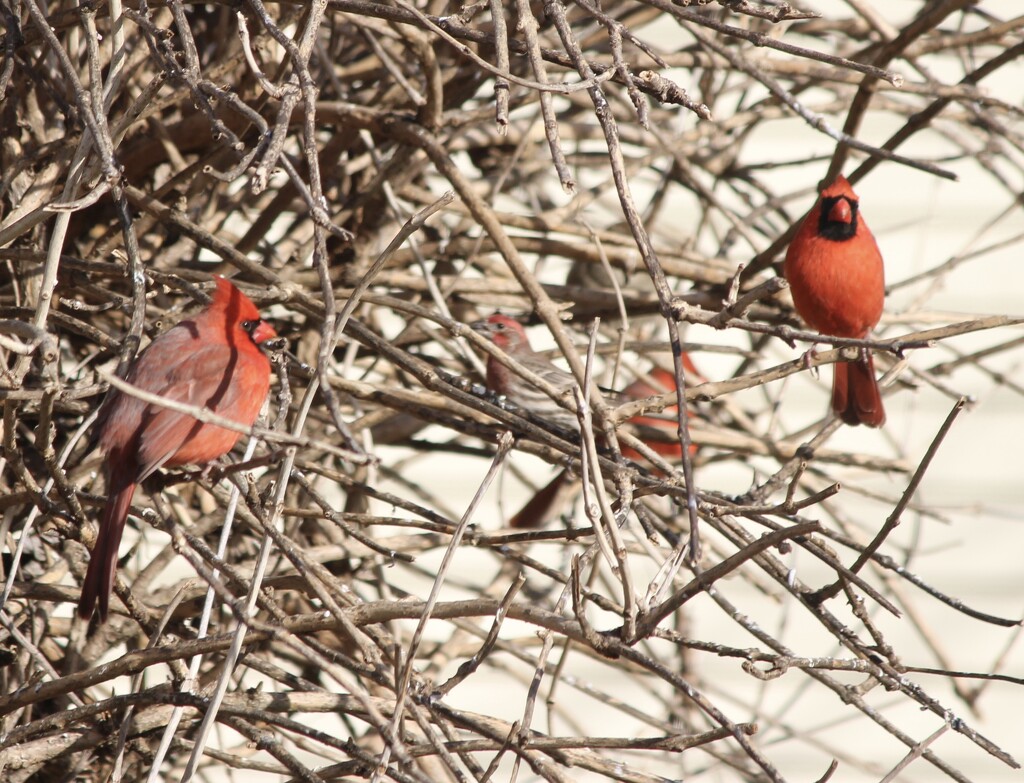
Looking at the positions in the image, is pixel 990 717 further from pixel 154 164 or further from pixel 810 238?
pixel 154 164

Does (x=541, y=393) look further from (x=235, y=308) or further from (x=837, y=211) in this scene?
(x=235, y=308)

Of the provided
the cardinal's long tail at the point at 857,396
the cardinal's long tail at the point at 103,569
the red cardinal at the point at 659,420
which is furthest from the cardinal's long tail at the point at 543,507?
the cardinal's long tail at the point at 103,569

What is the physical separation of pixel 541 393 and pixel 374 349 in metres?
1.27

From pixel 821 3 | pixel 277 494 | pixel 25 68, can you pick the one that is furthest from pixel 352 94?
pixel 821 3

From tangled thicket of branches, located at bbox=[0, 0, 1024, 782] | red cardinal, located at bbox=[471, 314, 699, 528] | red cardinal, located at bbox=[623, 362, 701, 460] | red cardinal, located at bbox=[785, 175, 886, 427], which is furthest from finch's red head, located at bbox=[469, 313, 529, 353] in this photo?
red cardinal, located at bbox=[785, 175, 886, 427]

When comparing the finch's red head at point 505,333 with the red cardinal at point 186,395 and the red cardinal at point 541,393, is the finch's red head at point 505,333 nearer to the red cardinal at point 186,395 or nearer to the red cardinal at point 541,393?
the red cardinal at point 541,393

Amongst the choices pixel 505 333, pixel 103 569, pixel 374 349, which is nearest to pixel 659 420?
pixel 505 333

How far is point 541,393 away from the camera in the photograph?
3.51m

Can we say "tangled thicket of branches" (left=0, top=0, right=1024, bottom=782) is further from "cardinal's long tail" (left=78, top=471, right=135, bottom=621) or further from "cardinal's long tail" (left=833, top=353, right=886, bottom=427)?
"cardinal's long tail" (left=833, top=353, right=886, bottom=427)

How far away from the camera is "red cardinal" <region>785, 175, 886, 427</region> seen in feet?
10.6

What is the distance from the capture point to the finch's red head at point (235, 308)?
227 centimetres

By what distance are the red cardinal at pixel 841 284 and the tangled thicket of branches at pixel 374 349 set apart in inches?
5.3

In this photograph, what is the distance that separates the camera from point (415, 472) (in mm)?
4879

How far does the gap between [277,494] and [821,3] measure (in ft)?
13.0
